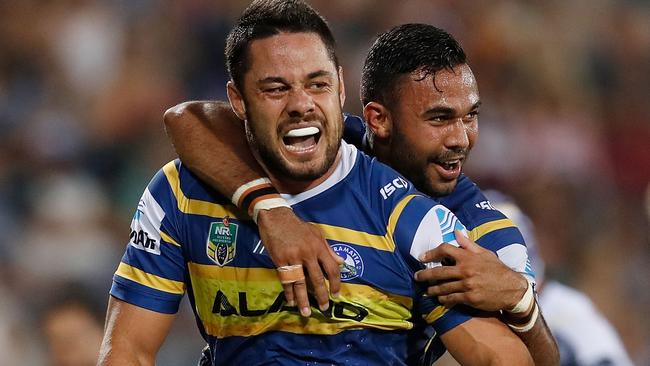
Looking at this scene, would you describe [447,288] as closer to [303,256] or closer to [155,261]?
[303,256]

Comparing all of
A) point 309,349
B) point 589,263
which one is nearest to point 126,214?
point 589,263

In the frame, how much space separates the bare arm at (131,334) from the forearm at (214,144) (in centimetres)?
45

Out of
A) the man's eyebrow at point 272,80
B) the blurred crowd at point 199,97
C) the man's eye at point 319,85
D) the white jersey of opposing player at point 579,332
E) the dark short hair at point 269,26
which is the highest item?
the dark short hair at point 269,26

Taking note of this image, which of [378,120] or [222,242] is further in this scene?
[378,120]

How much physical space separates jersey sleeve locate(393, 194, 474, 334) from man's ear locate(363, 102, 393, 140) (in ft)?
1.98

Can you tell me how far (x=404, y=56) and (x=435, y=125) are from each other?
256 mm

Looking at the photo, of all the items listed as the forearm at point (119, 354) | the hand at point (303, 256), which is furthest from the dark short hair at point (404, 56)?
the forearm at point (119, 354)

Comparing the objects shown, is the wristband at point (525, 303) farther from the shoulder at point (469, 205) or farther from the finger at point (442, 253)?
the shoulder at point (469, 205)

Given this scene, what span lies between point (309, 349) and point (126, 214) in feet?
12.6

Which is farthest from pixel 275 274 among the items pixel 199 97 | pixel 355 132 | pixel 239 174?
pixel 199 97

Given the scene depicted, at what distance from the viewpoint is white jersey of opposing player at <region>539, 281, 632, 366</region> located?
18.0 feet

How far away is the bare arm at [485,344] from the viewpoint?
294 cm

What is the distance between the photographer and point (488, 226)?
11.0 ft

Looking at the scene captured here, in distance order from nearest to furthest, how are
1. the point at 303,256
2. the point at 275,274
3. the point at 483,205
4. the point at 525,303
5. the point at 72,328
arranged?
the point at 303,256 → the point at 525,303 → the point at 275,274 → the point at 483,205 → the point at 72,328
